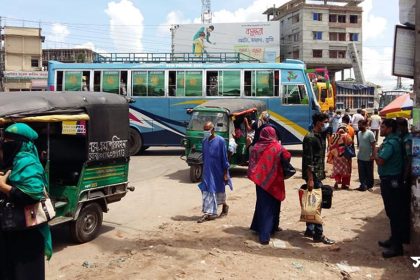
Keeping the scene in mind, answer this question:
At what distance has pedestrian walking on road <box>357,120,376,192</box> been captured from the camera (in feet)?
30.6

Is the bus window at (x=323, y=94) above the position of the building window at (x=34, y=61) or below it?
below

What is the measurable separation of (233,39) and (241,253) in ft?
182

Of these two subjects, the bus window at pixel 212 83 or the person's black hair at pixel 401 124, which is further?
the bus window at pixel 212 83

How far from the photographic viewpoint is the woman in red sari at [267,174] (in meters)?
5.77

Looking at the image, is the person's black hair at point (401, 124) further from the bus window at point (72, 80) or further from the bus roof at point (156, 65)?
the bus window at point (72, 80)

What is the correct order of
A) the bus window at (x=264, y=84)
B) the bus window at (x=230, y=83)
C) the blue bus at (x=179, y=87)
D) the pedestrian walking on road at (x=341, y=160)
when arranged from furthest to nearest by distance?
1. the bus window at (x=230, y=83)
2. the bus window at (x=264, y=84)
3. the blue bus at (x=179, y=87)
4. the pedestrian walking on road at (x=341, y=160)

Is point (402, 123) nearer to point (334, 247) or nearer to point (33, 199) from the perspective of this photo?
point (334, 247)

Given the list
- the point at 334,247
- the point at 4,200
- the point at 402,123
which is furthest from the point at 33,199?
the point at 402,123

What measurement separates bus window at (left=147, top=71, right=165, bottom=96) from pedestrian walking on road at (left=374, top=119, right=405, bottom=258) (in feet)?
39.1

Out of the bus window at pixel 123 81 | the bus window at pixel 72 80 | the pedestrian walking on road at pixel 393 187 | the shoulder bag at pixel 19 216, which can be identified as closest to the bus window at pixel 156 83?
the bus window at pixel 123 81

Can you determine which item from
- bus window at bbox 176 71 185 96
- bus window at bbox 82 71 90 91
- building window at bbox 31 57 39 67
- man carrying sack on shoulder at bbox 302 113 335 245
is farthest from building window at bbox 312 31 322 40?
man carrying sack on shoulder at bbox 302 113 335 245

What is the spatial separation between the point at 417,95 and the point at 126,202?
18.5 feet

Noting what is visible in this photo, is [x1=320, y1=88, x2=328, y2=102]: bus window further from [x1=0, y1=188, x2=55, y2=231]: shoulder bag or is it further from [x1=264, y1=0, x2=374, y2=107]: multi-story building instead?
[x1=264, y1=0, x2=374, y2=107]: multi-story building

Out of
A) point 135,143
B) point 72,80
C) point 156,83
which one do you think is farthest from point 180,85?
point 72,80
